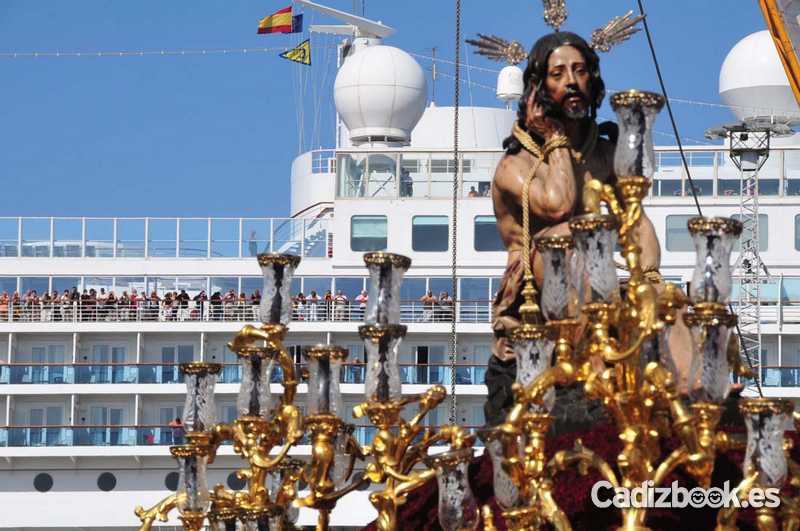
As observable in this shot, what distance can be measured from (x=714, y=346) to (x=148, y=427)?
116ft

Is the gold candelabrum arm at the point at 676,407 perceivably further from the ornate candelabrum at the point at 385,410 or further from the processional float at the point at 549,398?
the ornate candelabrum at the point at 385,410

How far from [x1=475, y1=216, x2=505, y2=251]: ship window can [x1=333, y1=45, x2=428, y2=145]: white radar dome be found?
3.09m

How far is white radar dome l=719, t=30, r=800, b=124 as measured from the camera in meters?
45.2

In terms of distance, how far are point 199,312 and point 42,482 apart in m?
4.94

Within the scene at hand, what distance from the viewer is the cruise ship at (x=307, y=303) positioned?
150 ft

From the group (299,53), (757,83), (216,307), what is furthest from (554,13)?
(299,53)

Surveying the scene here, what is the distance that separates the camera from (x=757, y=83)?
45.4 meters

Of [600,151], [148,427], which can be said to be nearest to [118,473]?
[148,427]

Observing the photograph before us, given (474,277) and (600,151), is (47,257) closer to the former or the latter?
(474,277)

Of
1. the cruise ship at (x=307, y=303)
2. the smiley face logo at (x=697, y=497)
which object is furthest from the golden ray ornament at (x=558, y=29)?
the cruise ship at (x=307, y=303)

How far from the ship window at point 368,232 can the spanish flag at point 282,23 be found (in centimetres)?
700

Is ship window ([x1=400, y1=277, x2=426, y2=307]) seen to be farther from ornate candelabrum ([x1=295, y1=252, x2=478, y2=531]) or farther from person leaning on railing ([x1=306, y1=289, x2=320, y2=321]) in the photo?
ornate candelabrum ([x1=295, y1=252, x2=478, y2=531])

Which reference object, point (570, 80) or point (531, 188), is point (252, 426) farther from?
point (570, 80)

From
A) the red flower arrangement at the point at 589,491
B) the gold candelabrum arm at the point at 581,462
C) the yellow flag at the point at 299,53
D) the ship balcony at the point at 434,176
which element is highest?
the yellow flag at the point at 299,53
